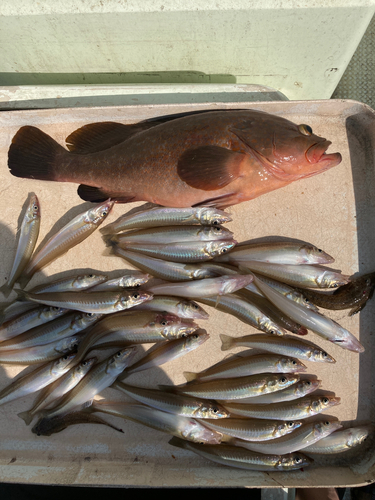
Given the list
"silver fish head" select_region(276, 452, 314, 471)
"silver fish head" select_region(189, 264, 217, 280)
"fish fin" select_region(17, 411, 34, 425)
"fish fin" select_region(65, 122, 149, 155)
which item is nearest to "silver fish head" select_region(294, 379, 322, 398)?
"silver fish head" select_region(276, 452, 314, 471)

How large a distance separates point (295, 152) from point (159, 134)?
1.00 m

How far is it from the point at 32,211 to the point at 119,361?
1.43 m

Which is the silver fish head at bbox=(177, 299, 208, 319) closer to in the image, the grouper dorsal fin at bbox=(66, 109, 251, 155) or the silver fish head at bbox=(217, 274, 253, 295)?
the silver fish head at bbox=(217, 274, 253, 295)

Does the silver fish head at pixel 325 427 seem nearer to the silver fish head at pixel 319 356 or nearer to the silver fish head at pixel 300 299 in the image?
the silver fish head at pixel 319 356

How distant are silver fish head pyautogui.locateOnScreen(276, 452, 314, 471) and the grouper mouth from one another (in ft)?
7.30

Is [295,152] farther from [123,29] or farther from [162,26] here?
[123,29]

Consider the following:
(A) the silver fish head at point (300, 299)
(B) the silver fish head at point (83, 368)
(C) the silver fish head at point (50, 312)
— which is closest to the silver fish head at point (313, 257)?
(A) the silver fish head at point (300, 299)

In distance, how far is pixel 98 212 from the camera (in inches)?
101

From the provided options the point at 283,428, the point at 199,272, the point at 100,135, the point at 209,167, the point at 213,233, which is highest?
the point at 100,135

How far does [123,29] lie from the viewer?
7.55ft

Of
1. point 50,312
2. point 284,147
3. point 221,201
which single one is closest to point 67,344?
point 50,312

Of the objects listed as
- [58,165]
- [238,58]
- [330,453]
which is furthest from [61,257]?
[330,453]

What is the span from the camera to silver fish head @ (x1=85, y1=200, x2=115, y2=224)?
2.56m

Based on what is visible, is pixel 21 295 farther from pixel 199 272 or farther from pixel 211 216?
pixel 211 216
